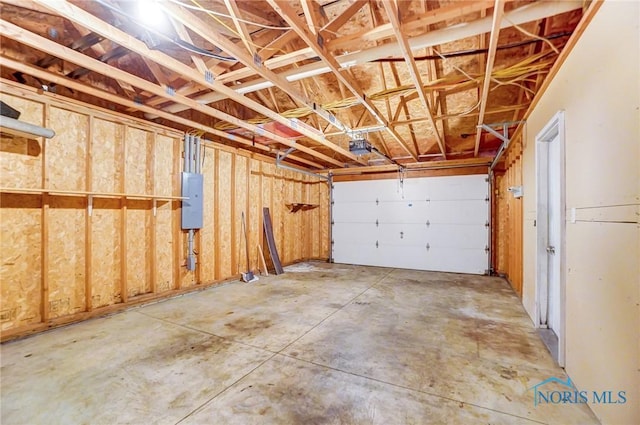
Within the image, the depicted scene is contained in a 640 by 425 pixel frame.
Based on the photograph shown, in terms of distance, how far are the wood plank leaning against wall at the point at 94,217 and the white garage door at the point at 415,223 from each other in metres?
3.41

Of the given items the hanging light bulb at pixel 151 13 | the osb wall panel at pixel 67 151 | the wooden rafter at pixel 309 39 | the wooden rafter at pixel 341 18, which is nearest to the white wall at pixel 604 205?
the wooden rafter at pixel 341 18

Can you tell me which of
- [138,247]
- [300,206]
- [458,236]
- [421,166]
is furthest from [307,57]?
[458,236]

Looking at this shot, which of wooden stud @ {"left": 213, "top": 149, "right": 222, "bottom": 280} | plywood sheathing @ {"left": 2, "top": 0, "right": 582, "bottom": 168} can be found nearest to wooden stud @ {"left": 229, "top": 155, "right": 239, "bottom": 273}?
wooden stud @ {"left": 213, "top": 149, "right": 222, "bottom": 280}

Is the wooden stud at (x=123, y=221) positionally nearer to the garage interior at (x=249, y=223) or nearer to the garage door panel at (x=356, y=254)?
the garage interior at (x=249, y=223)

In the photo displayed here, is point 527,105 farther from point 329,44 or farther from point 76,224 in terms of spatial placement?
point 76,224

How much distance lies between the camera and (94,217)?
3.47 m

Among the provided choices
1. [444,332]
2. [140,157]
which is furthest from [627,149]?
[140,157]

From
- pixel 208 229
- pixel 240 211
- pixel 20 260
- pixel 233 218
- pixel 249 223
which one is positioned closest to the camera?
pixel 20 260

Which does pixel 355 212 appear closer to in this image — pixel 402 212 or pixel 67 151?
pixel 402 212

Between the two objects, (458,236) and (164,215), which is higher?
(164,215)

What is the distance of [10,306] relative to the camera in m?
2.78

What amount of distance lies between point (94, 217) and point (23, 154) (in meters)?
0.95

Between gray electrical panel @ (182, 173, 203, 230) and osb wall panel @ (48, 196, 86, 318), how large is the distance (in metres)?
1.29

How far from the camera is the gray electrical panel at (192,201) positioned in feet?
14.5
